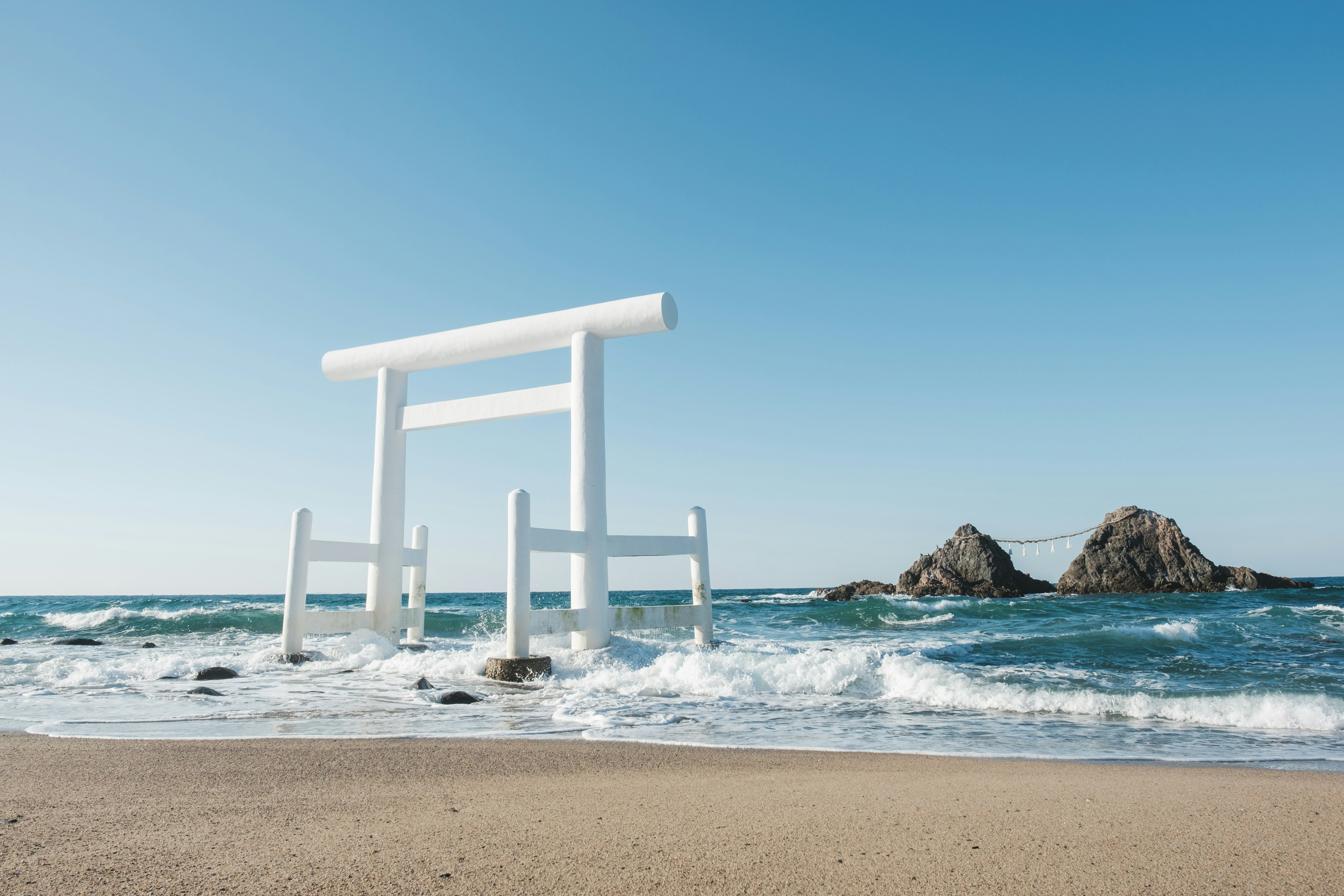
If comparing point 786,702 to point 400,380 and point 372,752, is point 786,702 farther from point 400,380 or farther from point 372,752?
point 400,380

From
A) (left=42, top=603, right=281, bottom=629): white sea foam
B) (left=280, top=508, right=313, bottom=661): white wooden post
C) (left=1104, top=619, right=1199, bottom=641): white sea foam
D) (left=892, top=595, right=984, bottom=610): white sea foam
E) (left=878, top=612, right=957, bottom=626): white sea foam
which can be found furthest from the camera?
(left=892, top=595, right=984, bottom=610): white sea foam

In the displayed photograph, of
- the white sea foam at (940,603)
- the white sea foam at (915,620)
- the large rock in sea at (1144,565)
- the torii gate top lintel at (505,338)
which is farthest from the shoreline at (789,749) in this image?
the large rock in sea at (1144,565)

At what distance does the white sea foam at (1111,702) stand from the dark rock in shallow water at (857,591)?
1266 inches

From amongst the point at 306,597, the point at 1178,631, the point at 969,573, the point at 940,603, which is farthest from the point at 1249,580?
the point at 306,597

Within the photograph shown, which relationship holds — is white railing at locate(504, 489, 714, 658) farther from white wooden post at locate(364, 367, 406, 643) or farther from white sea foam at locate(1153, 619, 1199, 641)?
white sea foam at locate(1153, 619, 1199, 641)

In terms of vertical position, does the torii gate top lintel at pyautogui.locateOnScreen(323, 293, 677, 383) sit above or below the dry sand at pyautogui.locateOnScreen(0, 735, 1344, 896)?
above

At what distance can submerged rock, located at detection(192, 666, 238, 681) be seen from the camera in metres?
8.62

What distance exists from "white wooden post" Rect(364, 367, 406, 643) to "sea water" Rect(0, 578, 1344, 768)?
489 millimetres

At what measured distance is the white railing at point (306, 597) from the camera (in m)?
9.55

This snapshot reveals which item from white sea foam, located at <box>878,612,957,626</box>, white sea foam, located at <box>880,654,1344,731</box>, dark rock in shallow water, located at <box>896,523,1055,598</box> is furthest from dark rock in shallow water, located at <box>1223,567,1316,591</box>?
white sea foam, located at <box>880,654,1344,731</box>

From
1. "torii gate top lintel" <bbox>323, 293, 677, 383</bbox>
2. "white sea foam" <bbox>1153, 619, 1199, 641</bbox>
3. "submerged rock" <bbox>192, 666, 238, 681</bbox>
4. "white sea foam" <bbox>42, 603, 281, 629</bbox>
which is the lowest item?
"white sea foam" <bbox>1153, 619, 1199, 641</bbox>

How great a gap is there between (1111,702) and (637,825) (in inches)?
240

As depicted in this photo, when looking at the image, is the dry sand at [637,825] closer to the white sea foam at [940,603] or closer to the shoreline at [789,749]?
the shoreline at [789,749]

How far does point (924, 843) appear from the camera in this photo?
281 cm
